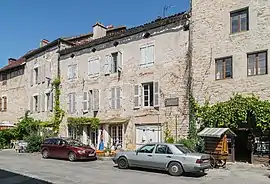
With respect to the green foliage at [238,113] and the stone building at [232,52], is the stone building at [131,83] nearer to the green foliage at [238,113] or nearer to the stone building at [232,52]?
the stone building at [232,52]

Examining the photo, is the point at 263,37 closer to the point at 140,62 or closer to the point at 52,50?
the point at 140,62

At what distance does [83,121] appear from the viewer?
26.1 m

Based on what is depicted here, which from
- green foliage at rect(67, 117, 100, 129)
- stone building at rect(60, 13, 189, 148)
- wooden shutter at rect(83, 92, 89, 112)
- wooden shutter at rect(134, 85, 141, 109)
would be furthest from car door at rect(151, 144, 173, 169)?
wooden shutter at rect(83, 92, 89, 112)

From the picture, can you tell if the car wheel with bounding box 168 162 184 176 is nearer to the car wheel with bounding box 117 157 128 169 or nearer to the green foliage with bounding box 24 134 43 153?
the car wheel with bounding box 117 157 128 169

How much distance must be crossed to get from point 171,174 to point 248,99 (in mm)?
6521

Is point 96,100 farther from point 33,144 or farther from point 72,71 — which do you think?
point 33,144

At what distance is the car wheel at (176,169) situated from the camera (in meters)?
14.3

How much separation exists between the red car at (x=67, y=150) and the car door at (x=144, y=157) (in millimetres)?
5391

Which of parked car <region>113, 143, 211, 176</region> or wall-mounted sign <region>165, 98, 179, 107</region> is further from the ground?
wall-mounted sign <region>165, 98, 179, 107</region>

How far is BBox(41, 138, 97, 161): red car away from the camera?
20172 mm

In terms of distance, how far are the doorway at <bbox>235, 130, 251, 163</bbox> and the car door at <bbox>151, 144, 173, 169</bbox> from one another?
6.31 m

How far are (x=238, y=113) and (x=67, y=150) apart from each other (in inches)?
416

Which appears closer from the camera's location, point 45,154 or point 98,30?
point 45,154

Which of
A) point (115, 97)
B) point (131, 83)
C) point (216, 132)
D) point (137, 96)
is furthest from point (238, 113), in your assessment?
point (115, 97)
